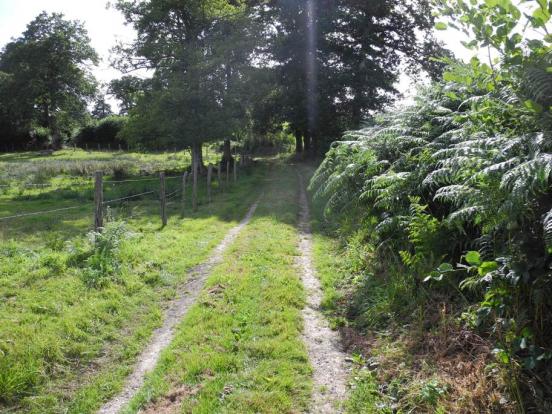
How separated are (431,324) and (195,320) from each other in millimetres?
3442

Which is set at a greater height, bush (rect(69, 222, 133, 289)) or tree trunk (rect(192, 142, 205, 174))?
tree trunk (rect(192, 142, 205, 174))

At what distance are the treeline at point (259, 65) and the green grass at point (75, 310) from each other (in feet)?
49.4

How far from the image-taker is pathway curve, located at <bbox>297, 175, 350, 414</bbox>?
4.64 m

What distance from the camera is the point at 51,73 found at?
186ft

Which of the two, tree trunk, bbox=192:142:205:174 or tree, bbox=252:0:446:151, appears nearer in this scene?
tree trunk, bbox=192:142:205:174

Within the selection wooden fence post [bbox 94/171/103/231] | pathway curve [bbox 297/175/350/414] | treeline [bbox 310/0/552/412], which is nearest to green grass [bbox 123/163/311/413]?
pathway curve [bbox 297/175/350/414]

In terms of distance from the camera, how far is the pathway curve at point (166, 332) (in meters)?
4.89


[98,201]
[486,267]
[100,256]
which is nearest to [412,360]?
[486,267]

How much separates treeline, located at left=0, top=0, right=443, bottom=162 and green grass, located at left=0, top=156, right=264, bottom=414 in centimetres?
1506

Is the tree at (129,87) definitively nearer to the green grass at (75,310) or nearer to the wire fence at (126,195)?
the wire fence at (126,195)

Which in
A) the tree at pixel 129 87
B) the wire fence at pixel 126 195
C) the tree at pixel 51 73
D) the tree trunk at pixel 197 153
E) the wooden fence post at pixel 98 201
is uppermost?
the tree at pixel 51 73

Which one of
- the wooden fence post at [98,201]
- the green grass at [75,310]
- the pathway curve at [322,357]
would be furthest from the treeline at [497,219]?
the wooden fence post at [98,201]

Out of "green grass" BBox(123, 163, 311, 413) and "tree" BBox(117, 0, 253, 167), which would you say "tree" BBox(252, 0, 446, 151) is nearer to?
"tree" BBox(117, 0, 253, 167)

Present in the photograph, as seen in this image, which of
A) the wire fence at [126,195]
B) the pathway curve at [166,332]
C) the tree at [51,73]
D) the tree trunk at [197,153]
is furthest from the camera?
the tree at [51,73]
